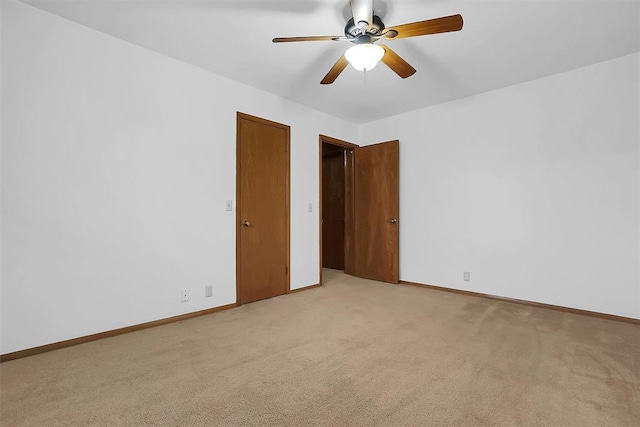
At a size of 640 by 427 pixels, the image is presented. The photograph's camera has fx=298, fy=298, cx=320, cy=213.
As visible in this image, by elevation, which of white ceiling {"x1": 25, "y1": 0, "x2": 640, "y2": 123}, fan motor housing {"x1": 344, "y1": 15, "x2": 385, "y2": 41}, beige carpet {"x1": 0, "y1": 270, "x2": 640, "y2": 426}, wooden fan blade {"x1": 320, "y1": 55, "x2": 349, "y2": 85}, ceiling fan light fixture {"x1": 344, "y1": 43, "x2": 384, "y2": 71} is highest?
white ceiling {"x1": 25, "y1": 0, "x2": 640, "y2": 123}

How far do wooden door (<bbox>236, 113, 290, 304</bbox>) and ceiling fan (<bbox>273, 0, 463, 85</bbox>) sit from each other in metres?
1.48

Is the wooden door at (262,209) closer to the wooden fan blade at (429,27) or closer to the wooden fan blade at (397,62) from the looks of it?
the wooden fan blade at (397,62)

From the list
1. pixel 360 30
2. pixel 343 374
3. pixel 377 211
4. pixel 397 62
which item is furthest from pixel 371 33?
pixel 377 211

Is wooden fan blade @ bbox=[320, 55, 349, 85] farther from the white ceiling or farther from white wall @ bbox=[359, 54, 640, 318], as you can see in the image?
white wall @ bbox=[359, 54, 640, 318]

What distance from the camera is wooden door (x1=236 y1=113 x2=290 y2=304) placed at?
11.1 ft

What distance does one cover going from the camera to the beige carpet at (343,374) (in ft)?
4.91

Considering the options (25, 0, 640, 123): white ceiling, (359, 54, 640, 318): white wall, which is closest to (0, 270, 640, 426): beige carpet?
(359, 54, 640, 318): white wall

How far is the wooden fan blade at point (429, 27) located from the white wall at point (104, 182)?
2018mm

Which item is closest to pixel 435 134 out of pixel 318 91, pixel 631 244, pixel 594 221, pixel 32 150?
pixel 318 91

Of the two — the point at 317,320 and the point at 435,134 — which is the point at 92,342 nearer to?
the point at 317,320

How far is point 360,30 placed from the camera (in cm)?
207

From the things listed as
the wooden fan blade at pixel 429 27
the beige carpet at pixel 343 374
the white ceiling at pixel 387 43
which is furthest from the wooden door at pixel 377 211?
the wooden fan blade at pixel 429 27

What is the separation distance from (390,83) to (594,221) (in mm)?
2530

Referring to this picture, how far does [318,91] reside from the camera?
11.8 ft
